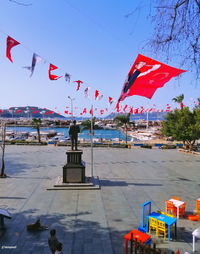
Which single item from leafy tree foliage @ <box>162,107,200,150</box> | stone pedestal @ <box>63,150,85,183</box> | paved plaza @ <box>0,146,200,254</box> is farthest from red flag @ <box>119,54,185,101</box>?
leafy tree foliage @ <box>162,107,200,150</box>

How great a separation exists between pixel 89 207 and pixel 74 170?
11.5 feet

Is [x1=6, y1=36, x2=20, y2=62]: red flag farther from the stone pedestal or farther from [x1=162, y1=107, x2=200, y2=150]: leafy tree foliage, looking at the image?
[x1=162, y1=107, x2=200, y2=150]: leafy tree foliage

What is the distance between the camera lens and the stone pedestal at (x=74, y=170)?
12891 mm

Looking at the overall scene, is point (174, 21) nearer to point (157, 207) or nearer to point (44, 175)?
point (157, 207)

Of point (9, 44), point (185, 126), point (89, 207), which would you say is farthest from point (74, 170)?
point (185, 126)

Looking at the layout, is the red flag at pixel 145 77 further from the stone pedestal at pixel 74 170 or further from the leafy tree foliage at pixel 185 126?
the leafy tree foliage at pixel 185 126

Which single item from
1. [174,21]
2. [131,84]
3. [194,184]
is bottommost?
[194,184]

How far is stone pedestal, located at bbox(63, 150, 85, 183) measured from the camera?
42.3 ft

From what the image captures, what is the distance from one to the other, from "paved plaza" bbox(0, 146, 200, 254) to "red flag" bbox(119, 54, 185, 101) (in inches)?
199

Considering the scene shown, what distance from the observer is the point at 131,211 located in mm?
9445

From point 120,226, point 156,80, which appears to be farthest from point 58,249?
point 156,80

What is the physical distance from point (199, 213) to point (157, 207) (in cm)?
191

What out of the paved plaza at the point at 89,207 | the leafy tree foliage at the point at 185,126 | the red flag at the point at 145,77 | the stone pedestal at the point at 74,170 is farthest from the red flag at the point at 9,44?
the leafy tree foliage at the point at 185,126

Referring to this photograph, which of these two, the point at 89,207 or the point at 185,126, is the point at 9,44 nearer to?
the point at 89,207
